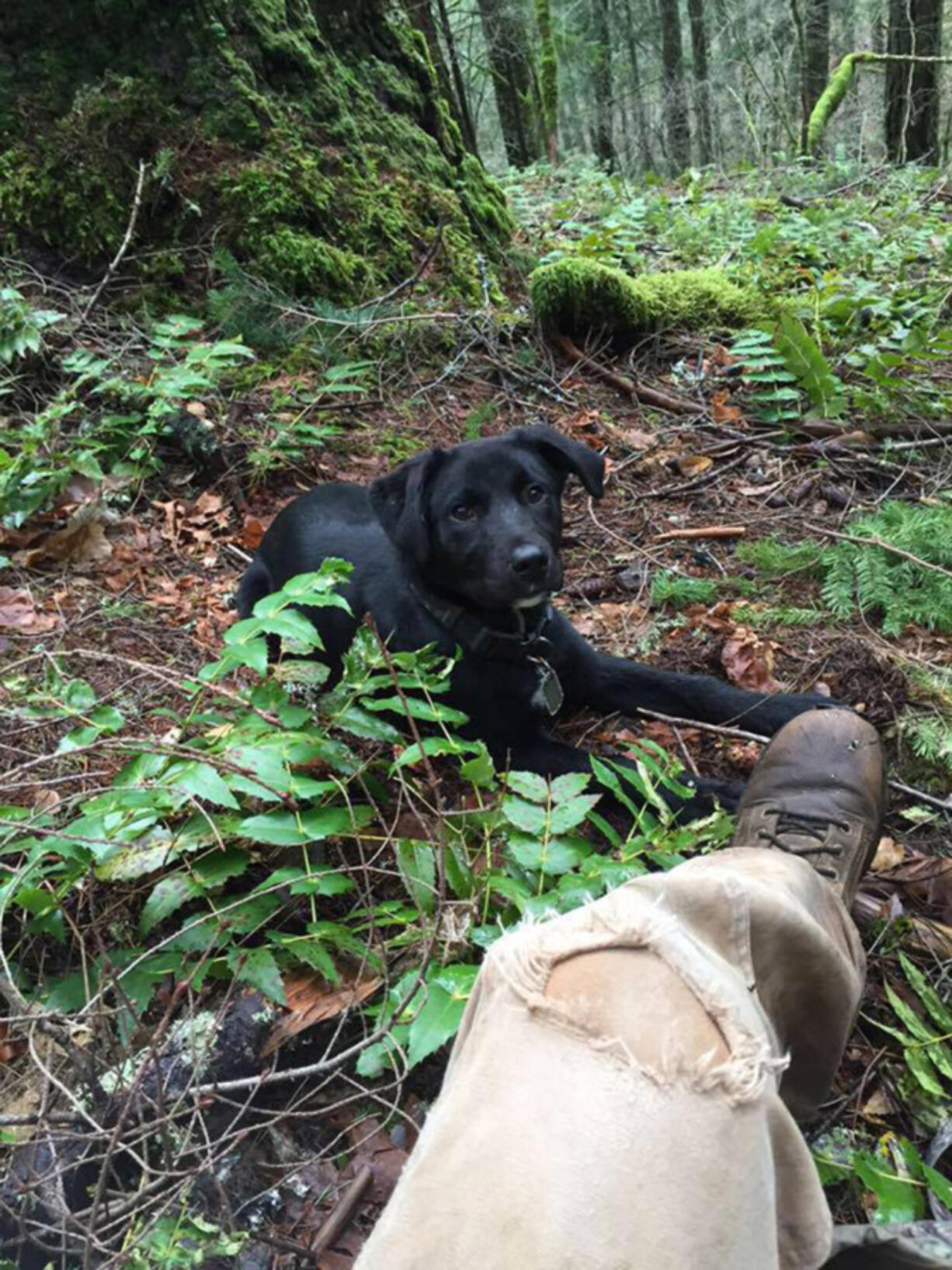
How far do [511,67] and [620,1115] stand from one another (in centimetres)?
2070

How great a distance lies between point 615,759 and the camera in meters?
3.12

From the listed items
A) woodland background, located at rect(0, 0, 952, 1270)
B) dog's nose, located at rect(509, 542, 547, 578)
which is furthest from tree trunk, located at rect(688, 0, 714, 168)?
dog's nose, located at rect(509, 542, 547, 578)

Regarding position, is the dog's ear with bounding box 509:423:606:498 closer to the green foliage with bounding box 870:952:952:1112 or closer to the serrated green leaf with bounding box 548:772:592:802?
the serrated green leaf with bounding box 548:772:592:802

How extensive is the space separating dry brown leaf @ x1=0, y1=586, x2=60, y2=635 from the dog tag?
196 cm

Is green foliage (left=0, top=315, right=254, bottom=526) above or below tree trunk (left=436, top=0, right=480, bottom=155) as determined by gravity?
below

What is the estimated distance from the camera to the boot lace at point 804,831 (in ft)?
7.36

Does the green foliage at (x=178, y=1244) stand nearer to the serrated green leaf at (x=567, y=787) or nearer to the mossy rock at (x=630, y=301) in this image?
the serrated green leaf at (x=567, y=787)

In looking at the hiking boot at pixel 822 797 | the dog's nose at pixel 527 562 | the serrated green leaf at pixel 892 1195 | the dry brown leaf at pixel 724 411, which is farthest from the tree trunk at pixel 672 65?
the serrated green leaf at pixel 892 1195

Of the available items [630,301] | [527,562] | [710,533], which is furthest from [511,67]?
[527,562]

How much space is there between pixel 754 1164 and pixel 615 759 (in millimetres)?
1921

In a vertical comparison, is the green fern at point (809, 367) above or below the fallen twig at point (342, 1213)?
above

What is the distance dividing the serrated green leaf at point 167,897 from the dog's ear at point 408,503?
1409 millimetres

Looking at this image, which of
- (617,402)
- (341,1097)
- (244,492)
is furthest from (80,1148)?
(617,402)

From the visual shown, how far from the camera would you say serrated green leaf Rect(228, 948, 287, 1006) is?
185 centimetres
